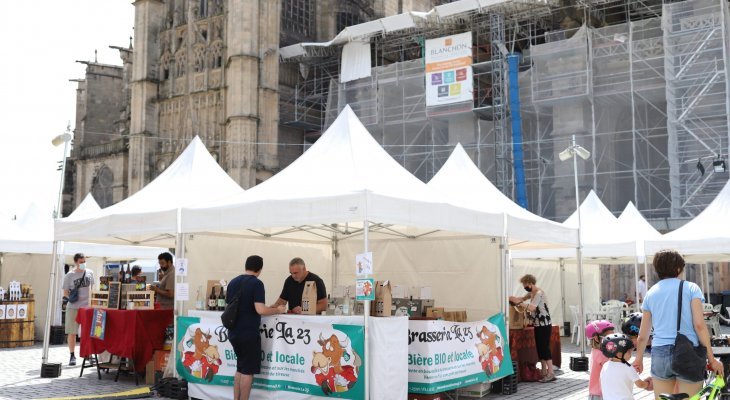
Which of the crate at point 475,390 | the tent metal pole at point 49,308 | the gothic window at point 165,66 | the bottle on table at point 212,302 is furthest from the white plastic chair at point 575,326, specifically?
the gothic window at point 165,66

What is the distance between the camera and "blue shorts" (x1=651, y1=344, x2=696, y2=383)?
5293 mm

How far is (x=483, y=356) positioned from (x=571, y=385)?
2096 millimetres

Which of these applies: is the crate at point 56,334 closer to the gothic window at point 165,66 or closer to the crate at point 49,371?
the crate at point 49,371

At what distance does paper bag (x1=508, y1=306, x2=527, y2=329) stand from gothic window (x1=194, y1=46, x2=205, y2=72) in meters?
26.7

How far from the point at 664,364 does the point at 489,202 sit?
569cm

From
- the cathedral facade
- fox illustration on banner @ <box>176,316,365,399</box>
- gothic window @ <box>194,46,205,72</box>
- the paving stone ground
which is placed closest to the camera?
fox illustration on banner @ <box>176,316,365,399</box>

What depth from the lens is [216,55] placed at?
34.0 meters

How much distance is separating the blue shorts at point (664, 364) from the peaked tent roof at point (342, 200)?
3213 mm

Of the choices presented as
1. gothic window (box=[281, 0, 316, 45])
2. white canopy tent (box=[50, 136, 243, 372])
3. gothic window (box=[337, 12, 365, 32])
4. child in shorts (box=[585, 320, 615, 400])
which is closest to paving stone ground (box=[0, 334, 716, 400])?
white canopy tent (box=[50, 136, 243, 372])

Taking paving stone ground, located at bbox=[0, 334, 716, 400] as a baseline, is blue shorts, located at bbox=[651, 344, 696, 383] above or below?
above

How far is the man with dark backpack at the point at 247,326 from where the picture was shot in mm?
7770

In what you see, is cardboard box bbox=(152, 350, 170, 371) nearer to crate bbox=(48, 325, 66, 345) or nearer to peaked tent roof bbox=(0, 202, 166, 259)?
peaked tent roof bbox=(0, 202, 166, 259)

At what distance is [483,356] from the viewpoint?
9.16 m

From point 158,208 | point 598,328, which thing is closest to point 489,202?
point 158,208
